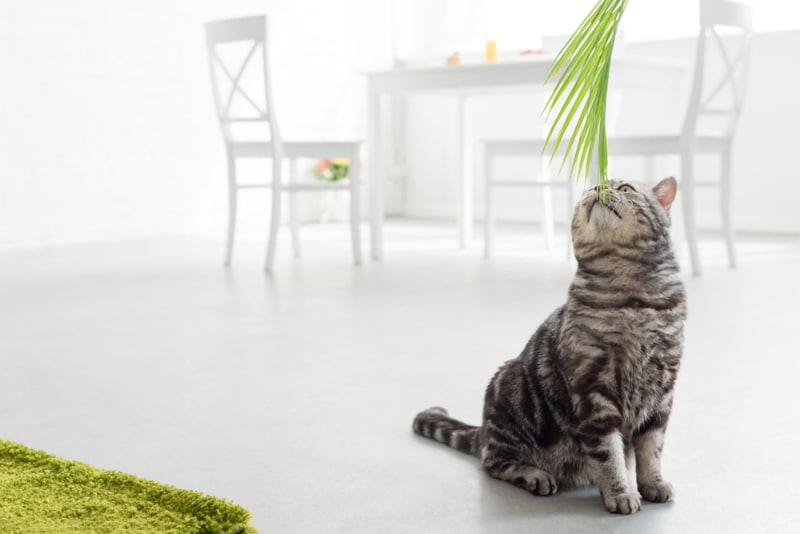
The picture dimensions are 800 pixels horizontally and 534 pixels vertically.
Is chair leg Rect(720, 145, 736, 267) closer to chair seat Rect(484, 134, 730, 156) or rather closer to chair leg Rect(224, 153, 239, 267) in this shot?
chair seat Rect(484, 134, 730, 156)

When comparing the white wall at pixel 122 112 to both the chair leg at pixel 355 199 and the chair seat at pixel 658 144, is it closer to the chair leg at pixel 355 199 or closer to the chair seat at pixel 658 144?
the chair leg at pixel 355 199

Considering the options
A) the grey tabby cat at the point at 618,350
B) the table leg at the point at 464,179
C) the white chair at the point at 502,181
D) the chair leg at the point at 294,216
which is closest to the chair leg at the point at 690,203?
the white chair at the point at 502,181

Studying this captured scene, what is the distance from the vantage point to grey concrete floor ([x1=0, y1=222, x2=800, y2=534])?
138cm

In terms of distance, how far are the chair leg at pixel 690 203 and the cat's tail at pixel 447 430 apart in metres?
2.18

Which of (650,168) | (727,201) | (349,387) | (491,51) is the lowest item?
(349,387)

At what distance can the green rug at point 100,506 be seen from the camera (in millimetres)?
1222

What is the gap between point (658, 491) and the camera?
1.36m

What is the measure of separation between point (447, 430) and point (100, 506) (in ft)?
1.98

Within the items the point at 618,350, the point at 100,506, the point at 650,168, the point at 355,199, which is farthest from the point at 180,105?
the point at 618,350

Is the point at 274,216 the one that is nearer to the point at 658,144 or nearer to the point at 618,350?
the point at 658,144

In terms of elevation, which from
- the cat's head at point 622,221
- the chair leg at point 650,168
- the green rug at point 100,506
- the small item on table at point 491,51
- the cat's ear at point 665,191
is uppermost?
the small item on table at point 491,51

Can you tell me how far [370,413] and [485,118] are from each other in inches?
192

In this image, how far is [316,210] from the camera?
6527 millimetres

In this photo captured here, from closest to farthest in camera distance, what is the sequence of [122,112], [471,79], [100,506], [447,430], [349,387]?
[100,506]
[447,430]
[349,387]
[471,79]
[122,112]
